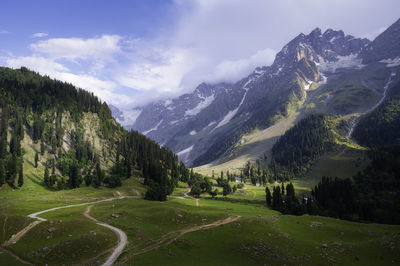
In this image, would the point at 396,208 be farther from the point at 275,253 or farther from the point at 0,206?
the point at 0,206

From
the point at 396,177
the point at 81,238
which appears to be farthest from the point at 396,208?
the point at 81,238

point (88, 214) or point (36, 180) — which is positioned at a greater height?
point (36, 180)

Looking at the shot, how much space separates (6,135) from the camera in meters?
144

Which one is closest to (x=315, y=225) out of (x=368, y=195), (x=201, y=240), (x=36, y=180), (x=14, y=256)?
(x=201, y=240)

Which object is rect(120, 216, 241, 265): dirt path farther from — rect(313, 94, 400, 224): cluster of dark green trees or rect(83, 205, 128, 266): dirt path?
rect(313, 94, 400, 224): cluster of dark green trees

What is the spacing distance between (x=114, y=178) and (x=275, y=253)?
110601mm

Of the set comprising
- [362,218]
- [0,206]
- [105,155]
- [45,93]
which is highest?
[45,93]

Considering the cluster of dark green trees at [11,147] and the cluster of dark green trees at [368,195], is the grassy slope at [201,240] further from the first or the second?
the cluster of dark green trees at [368,195]

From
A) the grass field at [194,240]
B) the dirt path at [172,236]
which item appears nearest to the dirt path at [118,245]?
the grass field at [194,240]

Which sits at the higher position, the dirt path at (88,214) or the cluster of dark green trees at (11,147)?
the cluster of dark green trees at (11,147)

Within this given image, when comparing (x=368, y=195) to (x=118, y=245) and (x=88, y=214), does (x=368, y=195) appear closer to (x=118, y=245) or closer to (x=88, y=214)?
(x=118, y=245)

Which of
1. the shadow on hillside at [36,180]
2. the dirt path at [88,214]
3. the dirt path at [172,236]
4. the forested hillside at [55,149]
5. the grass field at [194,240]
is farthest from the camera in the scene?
the forested hillside at [55,149]

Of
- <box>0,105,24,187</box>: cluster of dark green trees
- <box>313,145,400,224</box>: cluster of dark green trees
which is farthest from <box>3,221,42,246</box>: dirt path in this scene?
<box>313,145,400,224</box>: cluster of dark green trees

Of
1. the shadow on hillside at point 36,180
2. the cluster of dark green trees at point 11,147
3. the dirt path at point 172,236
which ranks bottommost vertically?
the dirt path at point 172,236
